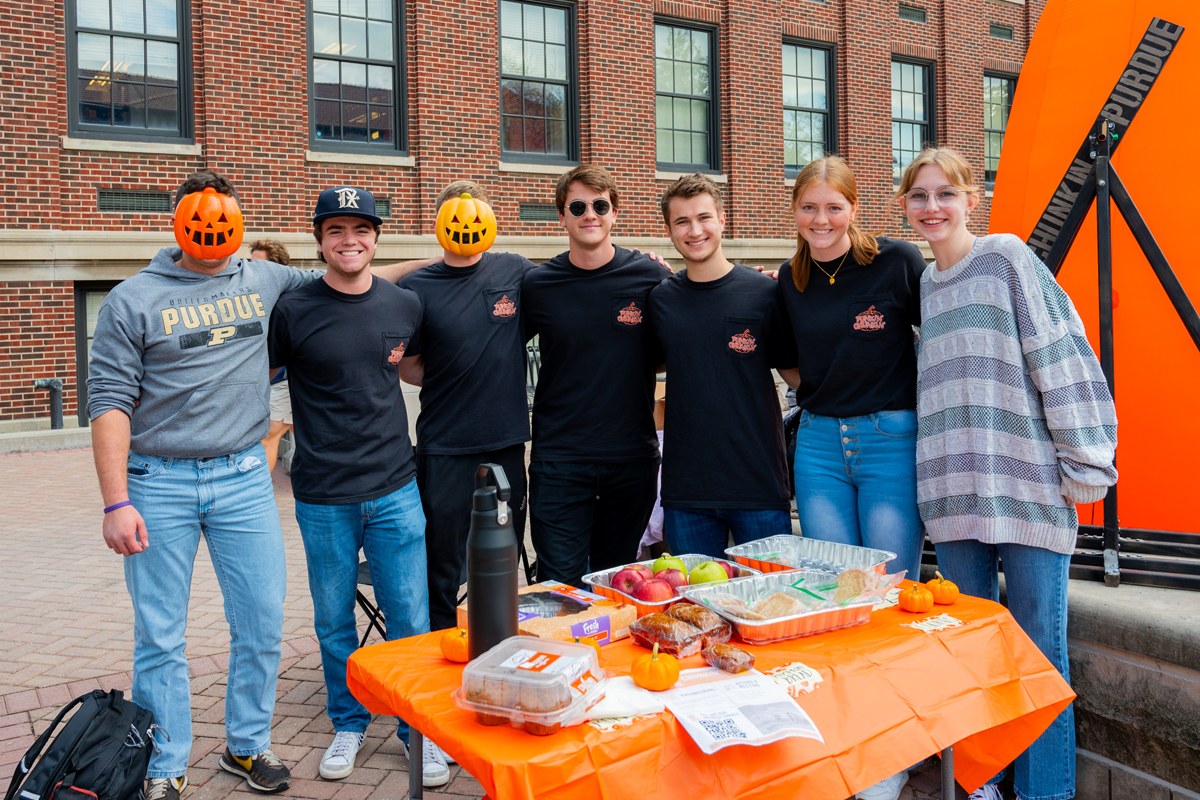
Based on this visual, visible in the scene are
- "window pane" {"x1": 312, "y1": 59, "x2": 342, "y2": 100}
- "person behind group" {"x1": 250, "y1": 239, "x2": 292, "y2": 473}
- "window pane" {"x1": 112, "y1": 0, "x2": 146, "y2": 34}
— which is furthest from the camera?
"window pane" {"x1": 312, "y1": 59, "x2": 342, "y2": 100}

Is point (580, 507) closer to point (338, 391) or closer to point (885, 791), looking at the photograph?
point (338, 391)

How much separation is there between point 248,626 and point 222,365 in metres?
0.98

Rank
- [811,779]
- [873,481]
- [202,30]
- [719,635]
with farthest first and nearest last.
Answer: [202,30] < [873,481] < [719,635] < [811,779]

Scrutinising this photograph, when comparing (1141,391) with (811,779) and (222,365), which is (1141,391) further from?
(222,365)

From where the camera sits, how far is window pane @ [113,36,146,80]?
11055 mm

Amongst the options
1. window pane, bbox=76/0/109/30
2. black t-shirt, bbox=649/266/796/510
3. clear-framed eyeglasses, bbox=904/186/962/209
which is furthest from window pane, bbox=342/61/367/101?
clear-framed eyeglasses, bbox=904/186/962/209

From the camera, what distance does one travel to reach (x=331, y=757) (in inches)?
136

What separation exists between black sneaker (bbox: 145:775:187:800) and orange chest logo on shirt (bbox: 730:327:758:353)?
8.47 feet

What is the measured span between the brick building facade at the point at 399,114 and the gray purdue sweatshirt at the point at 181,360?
8972mm

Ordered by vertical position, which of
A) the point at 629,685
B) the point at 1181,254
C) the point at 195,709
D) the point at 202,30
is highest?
the point at 202,30

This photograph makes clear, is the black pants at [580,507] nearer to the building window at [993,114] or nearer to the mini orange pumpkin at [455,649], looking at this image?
the mini orange pumpkin at [455,649]

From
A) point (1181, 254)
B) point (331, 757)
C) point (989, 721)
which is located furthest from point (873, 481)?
point (331, 757)

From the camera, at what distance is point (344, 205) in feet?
10.8

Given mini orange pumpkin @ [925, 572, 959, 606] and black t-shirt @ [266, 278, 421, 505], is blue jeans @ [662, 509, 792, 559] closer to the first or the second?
mini orange pumpkin @ [925, 572, 959, 606]
